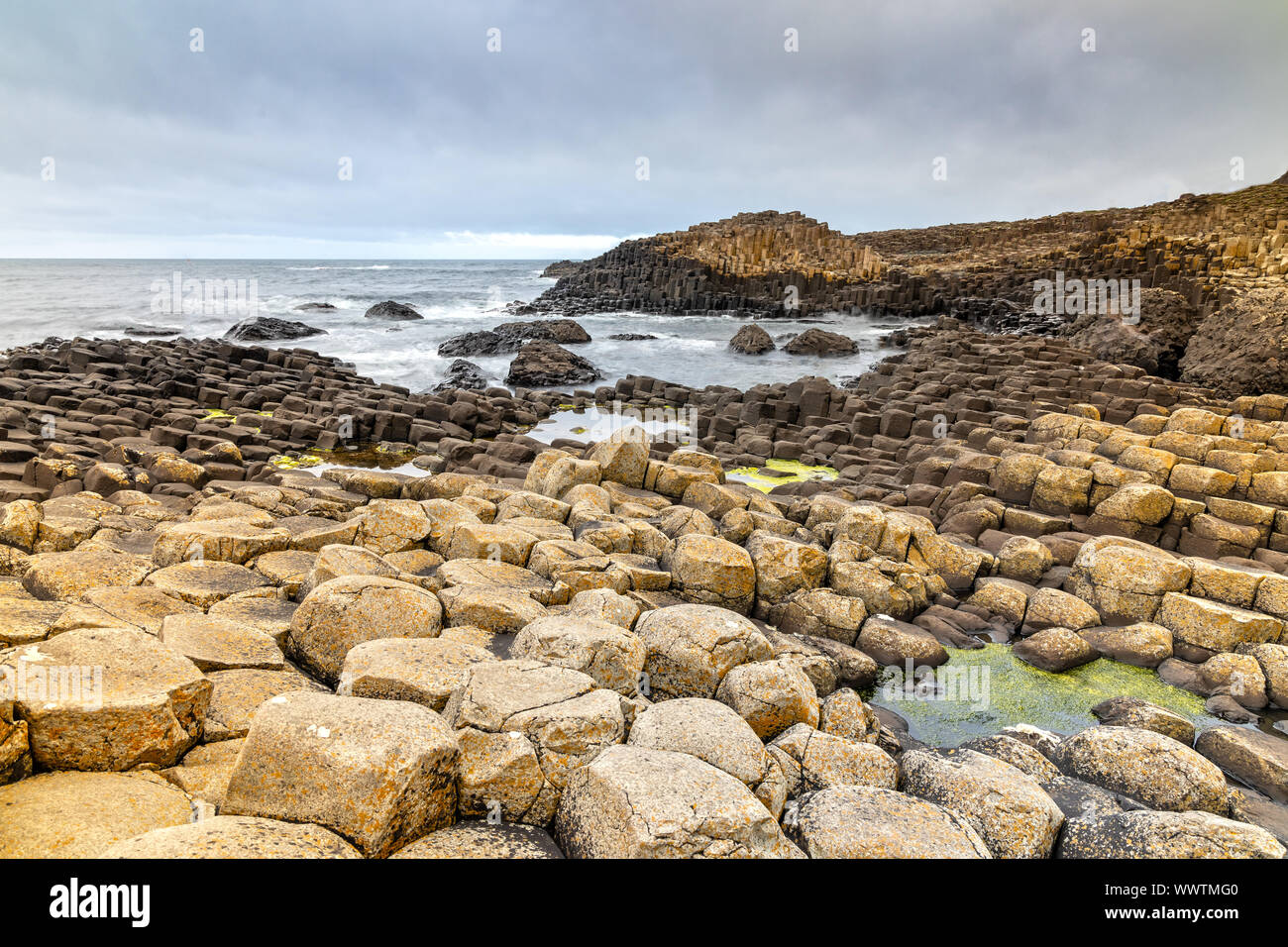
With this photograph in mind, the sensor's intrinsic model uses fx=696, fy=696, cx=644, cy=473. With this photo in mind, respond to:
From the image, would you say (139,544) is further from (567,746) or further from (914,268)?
(914,268)

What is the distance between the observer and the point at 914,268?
158ft

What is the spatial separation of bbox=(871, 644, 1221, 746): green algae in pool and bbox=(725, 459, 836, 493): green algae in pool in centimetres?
571

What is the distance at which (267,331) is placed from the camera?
3066cm

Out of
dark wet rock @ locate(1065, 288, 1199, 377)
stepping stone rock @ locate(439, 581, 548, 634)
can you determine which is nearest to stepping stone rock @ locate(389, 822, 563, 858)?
stepping stone rock @ locate(439, 581, 548, 634)

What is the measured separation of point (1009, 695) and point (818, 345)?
24.7m

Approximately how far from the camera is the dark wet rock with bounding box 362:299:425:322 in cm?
4025

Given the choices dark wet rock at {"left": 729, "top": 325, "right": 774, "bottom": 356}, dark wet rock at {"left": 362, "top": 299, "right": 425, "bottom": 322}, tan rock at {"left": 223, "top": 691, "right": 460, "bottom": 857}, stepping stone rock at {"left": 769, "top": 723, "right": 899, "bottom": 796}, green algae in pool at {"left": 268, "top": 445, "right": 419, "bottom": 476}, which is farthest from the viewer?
dark wet rock at {"left": 362, "top": 299, "right": 425, "bottom": 322}

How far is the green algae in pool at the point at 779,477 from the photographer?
1219cm

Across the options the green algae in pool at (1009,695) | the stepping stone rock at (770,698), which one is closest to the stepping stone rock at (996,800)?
the stepping stone rock at (770,698)

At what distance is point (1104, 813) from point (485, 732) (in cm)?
334

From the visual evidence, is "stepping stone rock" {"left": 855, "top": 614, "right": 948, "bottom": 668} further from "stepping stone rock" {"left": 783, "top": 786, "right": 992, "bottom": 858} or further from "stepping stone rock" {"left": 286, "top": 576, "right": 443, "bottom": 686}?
"stepping stone rock" {"left": 286, "top": 576, "right": 443, "bottom": 686}

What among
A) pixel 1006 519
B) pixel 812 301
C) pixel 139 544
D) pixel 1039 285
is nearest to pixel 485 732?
pixel 139 544

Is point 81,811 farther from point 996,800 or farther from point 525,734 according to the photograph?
point 996,800
